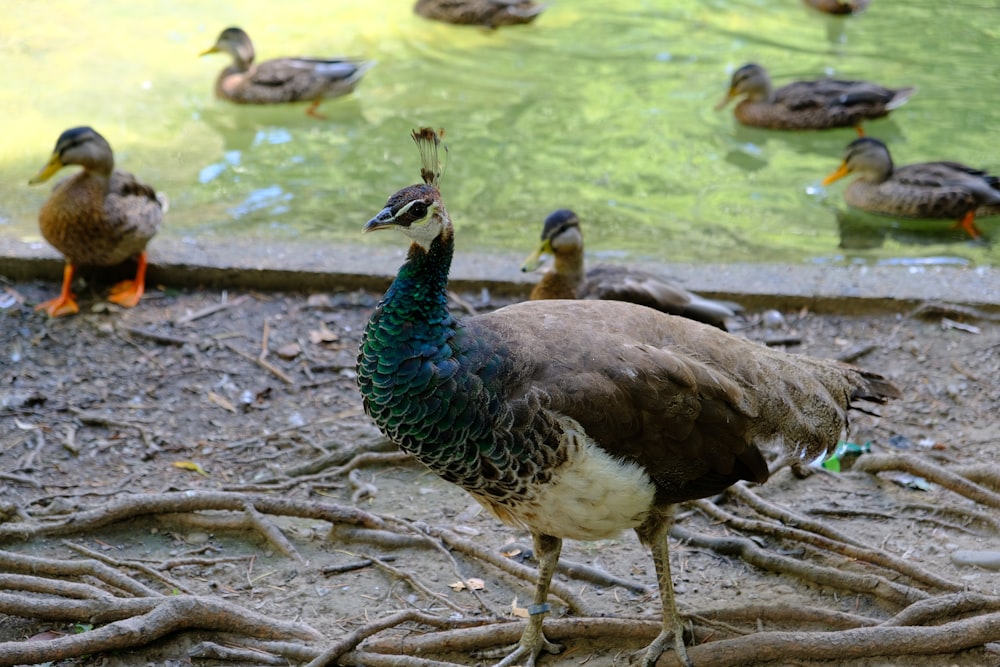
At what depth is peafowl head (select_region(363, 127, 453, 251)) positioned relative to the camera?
326 cm

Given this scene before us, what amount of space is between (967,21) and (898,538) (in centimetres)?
909

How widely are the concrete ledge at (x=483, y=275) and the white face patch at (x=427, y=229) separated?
3.06 meters

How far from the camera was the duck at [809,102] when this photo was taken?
9281 millimetres

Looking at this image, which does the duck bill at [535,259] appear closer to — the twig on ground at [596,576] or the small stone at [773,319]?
the small stone at [773,319]

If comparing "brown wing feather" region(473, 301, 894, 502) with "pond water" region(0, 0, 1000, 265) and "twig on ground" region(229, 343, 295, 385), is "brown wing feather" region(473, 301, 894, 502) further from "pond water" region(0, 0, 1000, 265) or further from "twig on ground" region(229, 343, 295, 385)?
"pond water" region(0, 0, 1000, 265)

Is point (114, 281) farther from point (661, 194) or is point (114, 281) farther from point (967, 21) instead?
point (967, 21)

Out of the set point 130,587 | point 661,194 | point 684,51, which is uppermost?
point 684,51

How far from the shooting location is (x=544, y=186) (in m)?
8.15

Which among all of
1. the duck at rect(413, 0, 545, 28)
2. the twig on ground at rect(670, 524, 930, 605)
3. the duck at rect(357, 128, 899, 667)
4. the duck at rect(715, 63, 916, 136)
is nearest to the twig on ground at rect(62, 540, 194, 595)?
the duck at rect(357, 128, 899, 667)

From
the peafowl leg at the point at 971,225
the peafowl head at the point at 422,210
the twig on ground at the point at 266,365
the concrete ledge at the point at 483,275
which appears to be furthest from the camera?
the peafowl leg at the point at 971,225

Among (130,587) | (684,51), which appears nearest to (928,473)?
(130,587)

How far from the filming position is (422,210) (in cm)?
328

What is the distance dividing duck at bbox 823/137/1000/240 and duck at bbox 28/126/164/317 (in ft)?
17.0

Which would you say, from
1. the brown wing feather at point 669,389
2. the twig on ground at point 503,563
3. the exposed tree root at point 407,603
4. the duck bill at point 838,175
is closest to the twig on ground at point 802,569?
the exposed tree root at point 407,603
